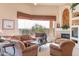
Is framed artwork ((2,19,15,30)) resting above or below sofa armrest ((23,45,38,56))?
above

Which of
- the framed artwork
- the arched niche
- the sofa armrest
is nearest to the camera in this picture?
the sofa armrest

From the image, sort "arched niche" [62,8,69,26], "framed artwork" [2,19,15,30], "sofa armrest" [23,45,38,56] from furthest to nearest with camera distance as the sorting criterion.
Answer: "arched niche" [62,8,69,26], "framed artwork" [2,19,15,30], "sofa armrest" [23,45,38,56]

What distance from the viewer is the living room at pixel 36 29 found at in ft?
6.54

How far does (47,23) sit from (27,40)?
1.51 feet

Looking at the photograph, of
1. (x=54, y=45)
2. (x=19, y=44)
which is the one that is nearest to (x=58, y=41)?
(x=54, y=45)

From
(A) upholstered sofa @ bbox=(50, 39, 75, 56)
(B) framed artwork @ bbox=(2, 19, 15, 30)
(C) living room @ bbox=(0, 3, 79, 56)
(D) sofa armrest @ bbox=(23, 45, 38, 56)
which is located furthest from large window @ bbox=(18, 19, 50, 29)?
(A) upholstered sofa @ bbox=(50, 39, 75, 56)

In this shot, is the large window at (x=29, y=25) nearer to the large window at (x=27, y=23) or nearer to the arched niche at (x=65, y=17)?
the large window at (x=27, y=23)

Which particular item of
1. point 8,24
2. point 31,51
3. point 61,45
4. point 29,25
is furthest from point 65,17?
point 8,24

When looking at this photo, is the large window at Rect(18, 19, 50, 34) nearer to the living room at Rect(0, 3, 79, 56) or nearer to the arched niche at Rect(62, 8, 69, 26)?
the living room at Rect(0, 3, 79, 56)

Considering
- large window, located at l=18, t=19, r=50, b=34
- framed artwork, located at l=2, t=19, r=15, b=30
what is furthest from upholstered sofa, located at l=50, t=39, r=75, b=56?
framed artwork, located at l=2, t=19, r=15, b=30

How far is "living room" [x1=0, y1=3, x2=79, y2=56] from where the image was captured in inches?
78.5

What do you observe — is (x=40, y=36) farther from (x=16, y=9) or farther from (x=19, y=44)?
(x=16, y=9)

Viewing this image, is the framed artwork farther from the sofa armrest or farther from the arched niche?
the arched niche

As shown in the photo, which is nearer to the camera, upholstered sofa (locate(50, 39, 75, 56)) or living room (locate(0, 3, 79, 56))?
living room (locate(0, 3, 79, 56))
